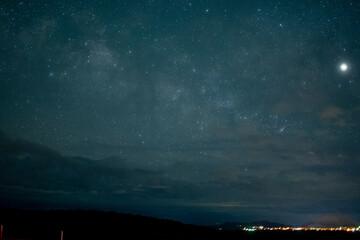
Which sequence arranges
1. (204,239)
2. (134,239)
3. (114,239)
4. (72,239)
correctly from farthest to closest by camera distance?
(204,239) < (134,239) < (114,239) < (72,239)

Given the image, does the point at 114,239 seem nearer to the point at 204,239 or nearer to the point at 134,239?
the point at 134,239

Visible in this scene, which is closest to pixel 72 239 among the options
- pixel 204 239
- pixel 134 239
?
pixel 134 239

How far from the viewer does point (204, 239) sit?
279 ft

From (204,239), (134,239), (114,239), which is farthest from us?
(204,239)

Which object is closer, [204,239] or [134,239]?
[134,239]

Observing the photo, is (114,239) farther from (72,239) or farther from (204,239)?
(204,239)

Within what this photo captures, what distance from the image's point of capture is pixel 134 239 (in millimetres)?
63500

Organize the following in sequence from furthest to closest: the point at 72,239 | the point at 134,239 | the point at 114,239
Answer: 1. the point at 134,239
2. the point at 114,239
3. the point at 72,239

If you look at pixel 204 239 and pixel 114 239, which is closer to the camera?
pixel 114 239

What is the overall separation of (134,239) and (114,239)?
233 inches

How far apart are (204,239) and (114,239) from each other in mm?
35326

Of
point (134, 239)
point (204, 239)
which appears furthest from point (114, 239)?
point (204, 239)

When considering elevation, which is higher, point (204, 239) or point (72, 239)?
point (72, 239)

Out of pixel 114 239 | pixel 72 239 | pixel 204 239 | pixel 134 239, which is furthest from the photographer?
pixel 204 239
